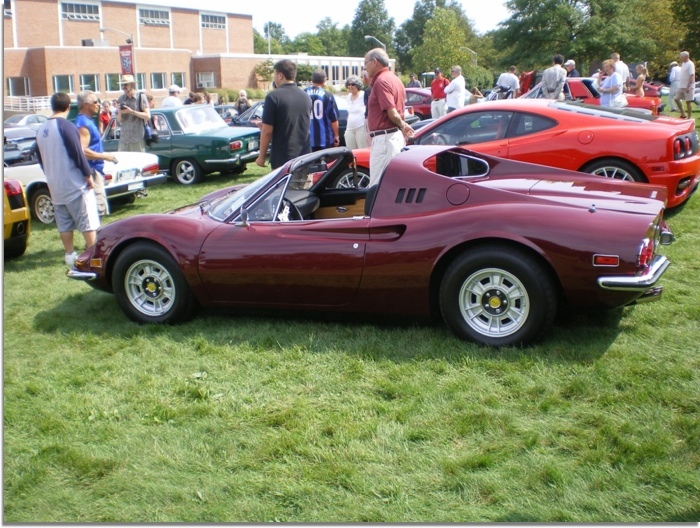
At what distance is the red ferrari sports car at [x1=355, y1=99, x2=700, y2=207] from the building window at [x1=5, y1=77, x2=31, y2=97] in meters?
56.3

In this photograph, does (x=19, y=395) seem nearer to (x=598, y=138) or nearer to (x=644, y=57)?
(x=598, y=138)

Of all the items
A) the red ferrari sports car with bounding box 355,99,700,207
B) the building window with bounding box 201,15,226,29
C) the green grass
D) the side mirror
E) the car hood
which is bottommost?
the green grass

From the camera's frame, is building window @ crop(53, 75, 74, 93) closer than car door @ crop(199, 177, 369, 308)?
No

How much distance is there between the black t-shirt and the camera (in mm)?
7809

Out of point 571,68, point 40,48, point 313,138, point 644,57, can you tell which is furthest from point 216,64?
point 313,138

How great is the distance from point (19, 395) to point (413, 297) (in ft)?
8.51

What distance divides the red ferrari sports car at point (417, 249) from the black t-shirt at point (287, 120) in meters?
1.75

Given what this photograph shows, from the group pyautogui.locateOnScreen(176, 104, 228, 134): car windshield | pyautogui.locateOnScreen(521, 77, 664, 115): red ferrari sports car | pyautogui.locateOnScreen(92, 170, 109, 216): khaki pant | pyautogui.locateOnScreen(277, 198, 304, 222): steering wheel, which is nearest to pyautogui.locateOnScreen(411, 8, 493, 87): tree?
pyautogui.locateOnScreen(521, 77, 664, 115): red ferrari sports car

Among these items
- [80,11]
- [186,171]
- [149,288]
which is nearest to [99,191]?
[149,288]

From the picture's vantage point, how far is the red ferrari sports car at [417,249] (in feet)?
15.0

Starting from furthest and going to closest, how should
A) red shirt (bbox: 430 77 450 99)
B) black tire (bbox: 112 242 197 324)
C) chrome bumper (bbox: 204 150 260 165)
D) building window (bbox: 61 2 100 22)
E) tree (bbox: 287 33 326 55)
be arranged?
tree (bbox: 287 33 326 55) → building window (bbox: 61 2 100 22) → red shirt (bbox: 430 77 450 99) → chrome bumper (bbox: 204 150 260 165) → black tire (bbox: 112 242 197 324)

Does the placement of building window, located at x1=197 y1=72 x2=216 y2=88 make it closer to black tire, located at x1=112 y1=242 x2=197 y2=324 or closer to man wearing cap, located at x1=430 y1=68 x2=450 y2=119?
man wearing cap, located at x1=430 y1=68 x2=450 y2=119

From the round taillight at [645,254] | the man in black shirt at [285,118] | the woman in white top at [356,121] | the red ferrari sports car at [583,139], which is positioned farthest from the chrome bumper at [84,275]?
the woman in white top at [356,121]

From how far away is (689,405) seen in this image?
12.8ft
